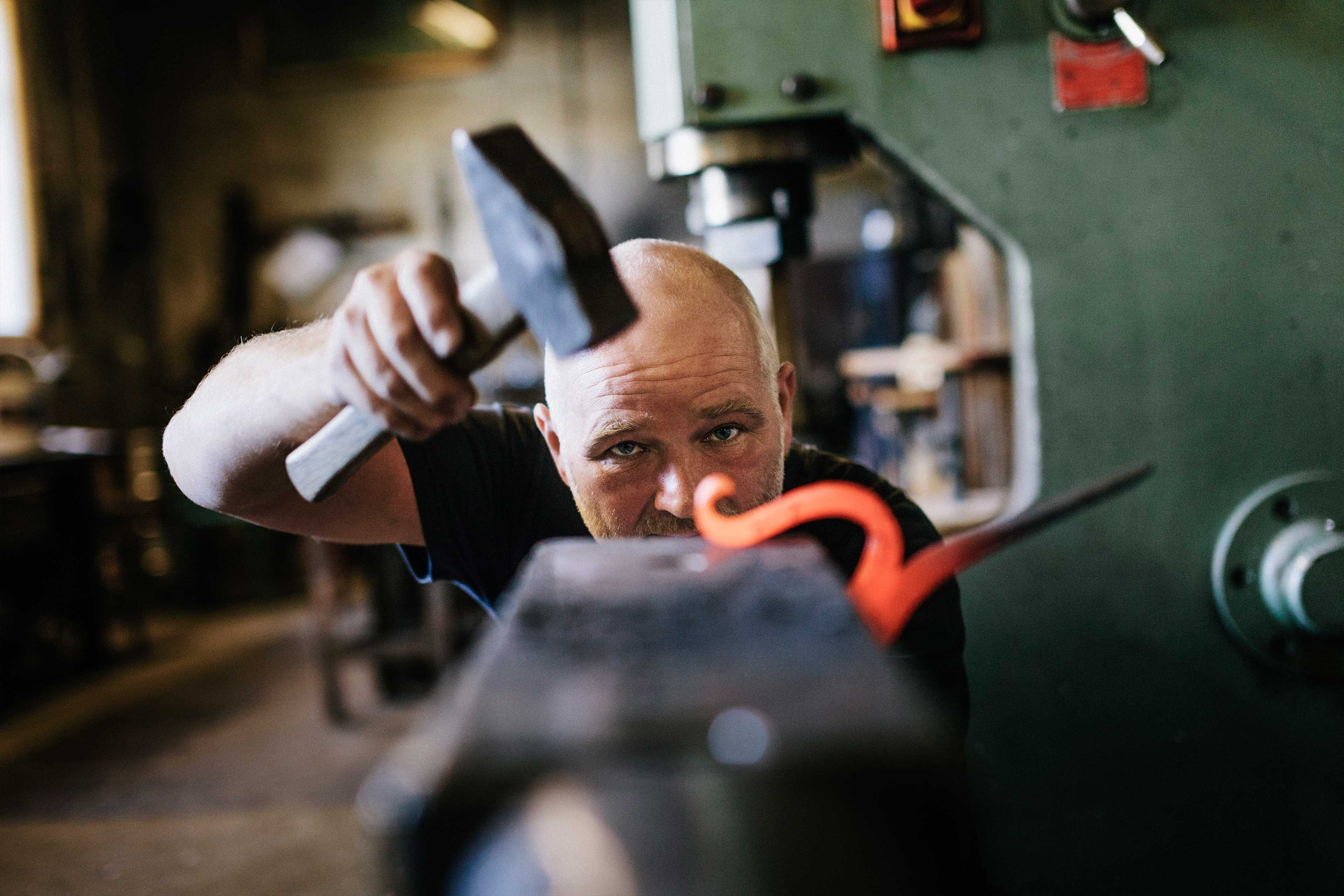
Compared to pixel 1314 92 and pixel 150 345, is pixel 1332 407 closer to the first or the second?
pixel 1314 92

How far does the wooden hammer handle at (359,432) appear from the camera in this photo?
448 mm

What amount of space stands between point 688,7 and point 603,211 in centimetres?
389

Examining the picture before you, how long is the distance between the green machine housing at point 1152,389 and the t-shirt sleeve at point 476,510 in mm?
389

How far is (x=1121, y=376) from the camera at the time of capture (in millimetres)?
686

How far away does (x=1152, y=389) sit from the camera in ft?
2.25

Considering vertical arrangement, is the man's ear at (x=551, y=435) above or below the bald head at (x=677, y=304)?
below


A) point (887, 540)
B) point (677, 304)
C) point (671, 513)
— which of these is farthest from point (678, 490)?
point (887, 540)

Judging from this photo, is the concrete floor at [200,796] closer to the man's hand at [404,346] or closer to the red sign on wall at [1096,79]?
the man's hand at [404,346]

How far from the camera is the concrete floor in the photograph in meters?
1.96

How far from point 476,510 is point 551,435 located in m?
0.11

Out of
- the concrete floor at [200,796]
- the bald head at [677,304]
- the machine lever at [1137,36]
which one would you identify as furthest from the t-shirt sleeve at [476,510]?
the concrete floor at [200,796]

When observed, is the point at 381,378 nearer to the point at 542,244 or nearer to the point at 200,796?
the point at 542,244

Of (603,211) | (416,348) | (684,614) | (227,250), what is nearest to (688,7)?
(416,348)

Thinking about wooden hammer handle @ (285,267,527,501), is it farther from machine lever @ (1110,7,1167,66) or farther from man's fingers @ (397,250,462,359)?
machine lever @ (1110,7,1167,66)
